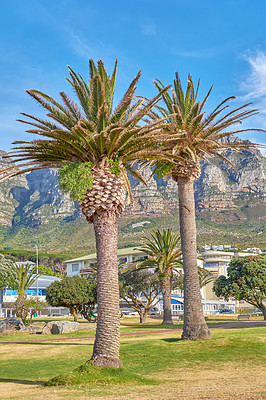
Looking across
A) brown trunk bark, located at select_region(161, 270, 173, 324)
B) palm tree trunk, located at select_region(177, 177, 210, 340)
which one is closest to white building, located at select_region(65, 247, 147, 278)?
brown trunk bark, located at select_region(161, 270, 173, 324)

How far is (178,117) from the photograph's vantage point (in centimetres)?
2227

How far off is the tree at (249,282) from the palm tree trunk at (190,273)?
23.5 meters

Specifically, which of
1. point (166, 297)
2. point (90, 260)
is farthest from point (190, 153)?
point (90, 260)

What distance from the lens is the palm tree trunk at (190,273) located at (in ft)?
70.5

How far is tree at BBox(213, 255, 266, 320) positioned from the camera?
1725 inches

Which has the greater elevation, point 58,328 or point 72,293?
point 72,293

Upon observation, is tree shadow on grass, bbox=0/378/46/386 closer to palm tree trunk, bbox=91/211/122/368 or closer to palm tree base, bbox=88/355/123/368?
palm tree base, bbox=88/355/123/368

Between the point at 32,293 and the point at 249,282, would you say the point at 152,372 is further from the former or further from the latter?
the point at 32,293

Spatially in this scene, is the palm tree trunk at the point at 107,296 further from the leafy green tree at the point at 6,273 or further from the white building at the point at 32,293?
the white building at the point at 32,293

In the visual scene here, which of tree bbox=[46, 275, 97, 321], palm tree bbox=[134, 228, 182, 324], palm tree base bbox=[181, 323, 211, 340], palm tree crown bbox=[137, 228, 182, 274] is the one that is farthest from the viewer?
palm tree crown bbox=[137, 228, 182, 274]

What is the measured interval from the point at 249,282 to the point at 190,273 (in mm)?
24141

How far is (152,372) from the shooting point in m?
15.7

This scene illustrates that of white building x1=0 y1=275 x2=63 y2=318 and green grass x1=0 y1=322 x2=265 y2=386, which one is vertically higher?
white building x1=0 y1=275 x2=63 y2=318

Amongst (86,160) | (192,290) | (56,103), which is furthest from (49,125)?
(192,290)
